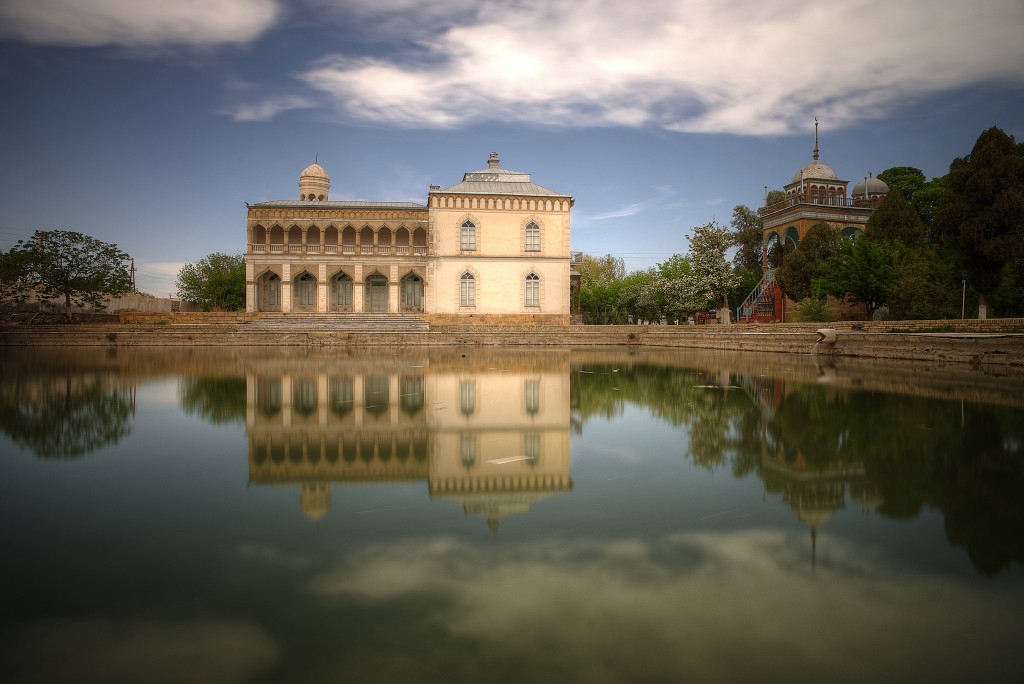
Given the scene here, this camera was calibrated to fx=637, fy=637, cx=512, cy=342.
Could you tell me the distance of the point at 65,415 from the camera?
7.20 m

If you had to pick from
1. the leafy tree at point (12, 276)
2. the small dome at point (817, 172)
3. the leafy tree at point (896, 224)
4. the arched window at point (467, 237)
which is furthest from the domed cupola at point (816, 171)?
the leafy tree at point (12, 276)

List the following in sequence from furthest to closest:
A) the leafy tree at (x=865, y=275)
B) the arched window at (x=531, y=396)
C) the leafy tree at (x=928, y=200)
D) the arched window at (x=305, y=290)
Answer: the arched window at (x=305, y=290), the leafy tree at (x=928, y=200), the leafy tree at (x=865, y=275), the arched window at (x=531, y=396)

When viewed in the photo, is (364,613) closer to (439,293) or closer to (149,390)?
(149,390)

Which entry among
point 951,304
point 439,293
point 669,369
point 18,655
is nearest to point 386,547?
point 18,655

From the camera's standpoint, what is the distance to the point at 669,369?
48.0ft

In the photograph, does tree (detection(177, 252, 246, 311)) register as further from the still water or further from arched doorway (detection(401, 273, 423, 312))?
the still water

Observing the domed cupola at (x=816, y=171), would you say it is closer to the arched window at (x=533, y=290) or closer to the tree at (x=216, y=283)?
the arched window at (x=533, y=290)

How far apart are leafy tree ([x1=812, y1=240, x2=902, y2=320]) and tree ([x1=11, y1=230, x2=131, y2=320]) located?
117 feet

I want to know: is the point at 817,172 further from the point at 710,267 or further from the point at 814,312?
the point at 814,312

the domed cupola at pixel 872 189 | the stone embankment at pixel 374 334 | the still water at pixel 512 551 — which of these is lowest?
the still water at pixel 512 551

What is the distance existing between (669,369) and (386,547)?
1238 centimetres

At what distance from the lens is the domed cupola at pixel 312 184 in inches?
1816

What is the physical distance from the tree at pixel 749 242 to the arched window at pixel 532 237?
1847cm

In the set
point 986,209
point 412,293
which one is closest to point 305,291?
point 412,293
